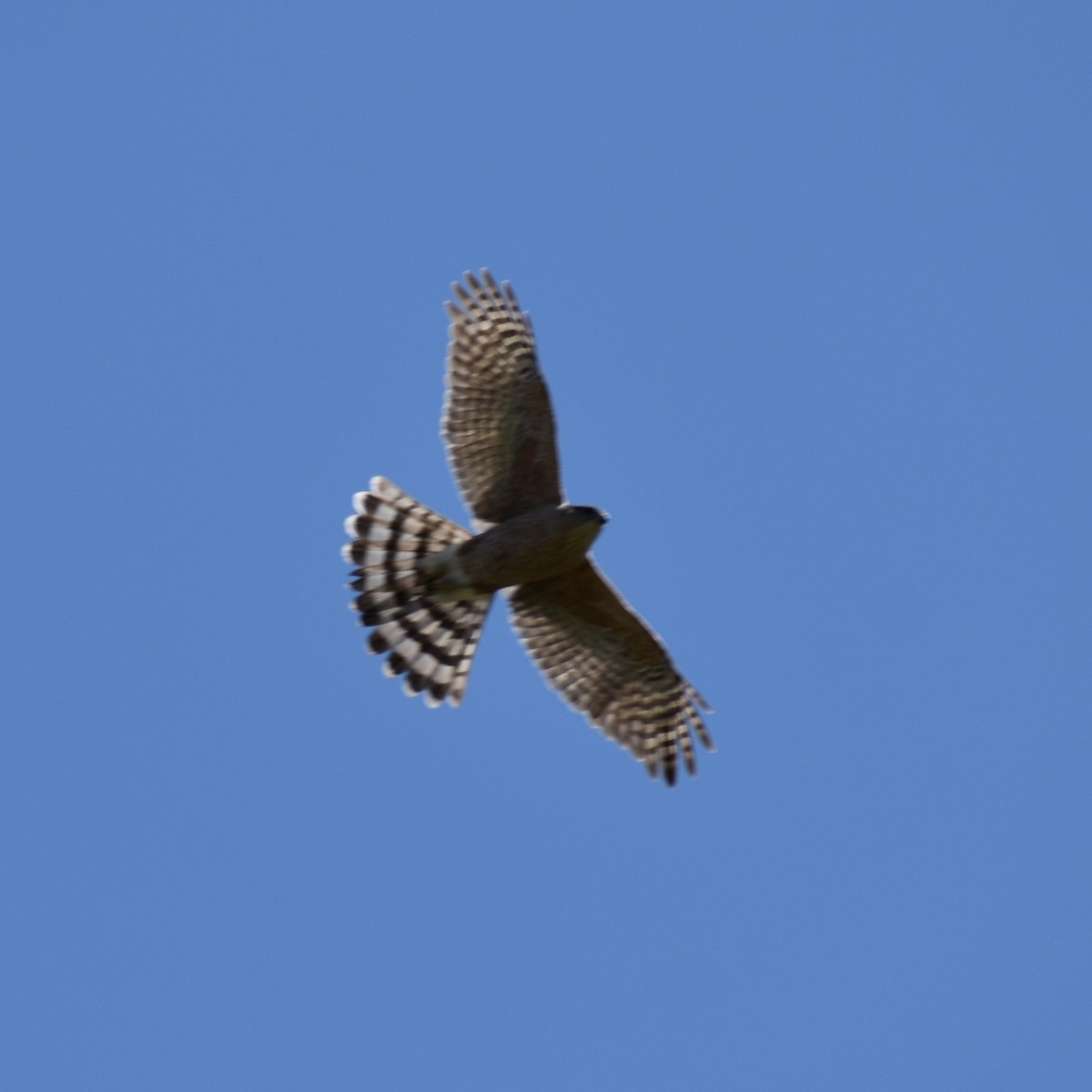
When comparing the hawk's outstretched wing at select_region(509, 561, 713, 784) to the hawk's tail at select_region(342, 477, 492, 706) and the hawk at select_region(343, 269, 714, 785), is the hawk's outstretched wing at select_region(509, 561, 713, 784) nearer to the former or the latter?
the hawk at select_region(343, 269, 714, 785)

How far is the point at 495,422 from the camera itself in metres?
16.7

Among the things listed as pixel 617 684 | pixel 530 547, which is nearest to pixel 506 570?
pixel 530 547

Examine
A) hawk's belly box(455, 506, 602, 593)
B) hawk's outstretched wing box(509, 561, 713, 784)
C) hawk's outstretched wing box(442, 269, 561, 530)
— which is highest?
hawk's outstretched wing box(442, 269, 561, 530)

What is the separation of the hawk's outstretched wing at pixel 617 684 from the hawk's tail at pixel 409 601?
52 centimetres

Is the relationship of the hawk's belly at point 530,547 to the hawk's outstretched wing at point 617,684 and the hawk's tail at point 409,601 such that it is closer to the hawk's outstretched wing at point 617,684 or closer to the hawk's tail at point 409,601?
the hawk's tail at point 409,601

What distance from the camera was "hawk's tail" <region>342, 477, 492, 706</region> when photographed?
16875mm

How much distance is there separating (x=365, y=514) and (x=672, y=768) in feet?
10.8

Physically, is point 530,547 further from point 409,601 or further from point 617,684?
point 617,684

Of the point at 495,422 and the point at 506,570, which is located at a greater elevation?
the point at 495,422

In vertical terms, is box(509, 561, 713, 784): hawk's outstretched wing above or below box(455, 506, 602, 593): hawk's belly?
below

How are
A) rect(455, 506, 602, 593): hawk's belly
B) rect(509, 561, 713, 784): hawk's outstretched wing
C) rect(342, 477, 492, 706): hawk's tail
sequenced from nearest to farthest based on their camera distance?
rect(455, 506, 602, 593): hawk's belly, rect(342, 477, 492, 706): hawk's tail, rect(509, 561, 713, 784): hawk's outstretched wing

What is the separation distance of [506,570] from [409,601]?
37.3 inches

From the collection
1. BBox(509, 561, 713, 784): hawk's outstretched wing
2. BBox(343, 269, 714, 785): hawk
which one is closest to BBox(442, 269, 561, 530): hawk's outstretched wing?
BBox(343, 269, 714, 785): hawk

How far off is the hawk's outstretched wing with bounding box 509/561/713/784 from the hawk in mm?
11
